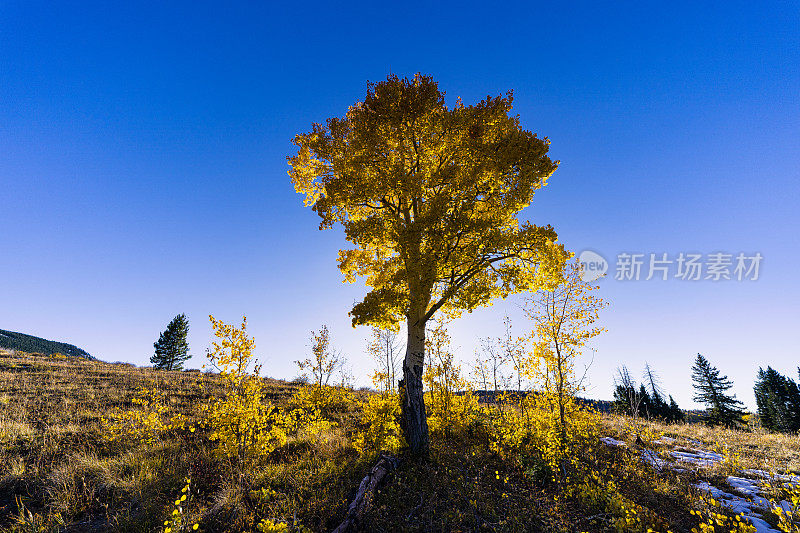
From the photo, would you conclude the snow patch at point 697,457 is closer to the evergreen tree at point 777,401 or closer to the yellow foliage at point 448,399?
the yellow foliage at point 448,399

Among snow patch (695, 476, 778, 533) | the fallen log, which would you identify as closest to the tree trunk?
the fallen log

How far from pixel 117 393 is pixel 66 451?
27.8ft

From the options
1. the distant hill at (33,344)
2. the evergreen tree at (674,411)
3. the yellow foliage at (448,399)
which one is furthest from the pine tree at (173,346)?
the evergreen tree at (674,411)

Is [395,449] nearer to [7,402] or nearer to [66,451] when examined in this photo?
[66,451]

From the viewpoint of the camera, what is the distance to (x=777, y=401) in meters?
38.5

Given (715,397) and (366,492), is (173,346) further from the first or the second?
(715,397)

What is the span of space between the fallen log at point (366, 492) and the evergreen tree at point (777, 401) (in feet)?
179

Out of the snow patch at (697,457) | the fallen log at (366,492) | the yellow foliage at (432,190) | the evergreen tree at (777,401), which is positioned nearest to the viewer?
the fallen log at (366,492)

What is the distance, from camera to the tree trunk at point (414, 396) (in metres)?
7.79

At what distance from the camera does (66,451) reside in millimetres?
7469

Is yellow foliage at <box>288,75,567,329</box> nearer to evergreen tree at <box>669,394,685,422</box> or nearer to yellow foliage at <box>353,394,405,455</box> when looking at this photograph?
yellow foliage at <box>353,394,405,455</box>

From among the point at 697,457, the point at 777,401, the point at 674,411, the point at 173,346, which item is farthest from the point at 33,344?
the point at 777,401

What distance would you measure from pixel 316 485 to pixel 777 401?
201 ft

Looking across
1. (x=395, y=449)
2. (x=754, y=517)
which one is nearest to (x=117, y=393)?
(x=395, y=449)
